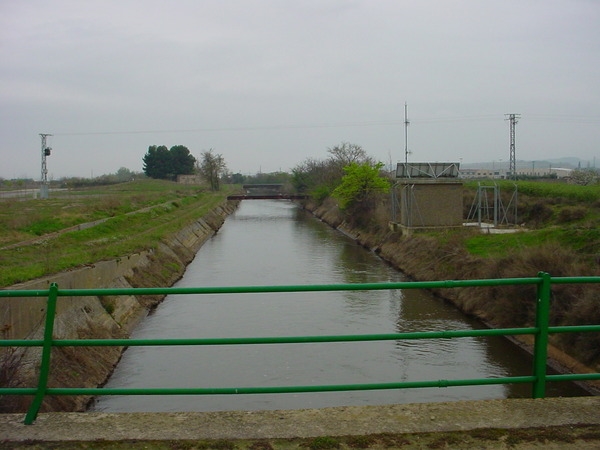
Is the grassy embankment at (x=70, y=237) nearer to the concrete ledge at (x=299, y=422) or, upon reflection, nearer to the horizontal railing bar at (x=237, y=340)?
the horizontal railing bar at (x=237, y=340)

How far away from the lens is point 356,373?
14.0m

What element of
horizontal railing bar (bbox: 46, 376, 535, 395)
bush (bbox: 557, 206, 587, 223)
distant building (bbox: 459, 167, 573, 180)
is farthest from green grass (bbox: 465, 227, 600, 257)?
distant building (bbox: 459, 167, 573, 180)

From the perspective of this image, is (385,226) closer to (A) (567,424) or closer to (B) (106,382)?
(B) (106,382)

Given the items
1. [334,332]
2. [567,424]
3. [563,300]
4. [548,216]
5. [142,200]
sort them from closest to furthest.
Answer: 1. [567,424]
2. [563,300]
3. [334,332]
4. [548,216]
5. [142,200]

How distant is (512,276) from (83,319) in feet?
38.6

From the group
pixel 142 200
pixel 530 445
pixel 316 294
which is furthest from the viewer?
pixel 142 200

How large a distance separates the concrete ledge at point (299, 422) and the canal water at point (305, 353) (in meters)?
7.95

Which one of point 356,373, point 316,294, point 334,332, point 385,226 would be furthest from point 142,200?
point 356,373

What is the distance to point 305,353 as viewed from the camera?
1530cm

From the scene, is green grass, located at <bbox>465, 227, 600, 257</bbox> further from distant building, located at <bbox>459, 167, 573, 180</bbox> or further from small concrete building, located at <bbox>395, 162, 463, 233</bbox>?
distant building, located at <bbox>459, 167, 573, 180</bbox>

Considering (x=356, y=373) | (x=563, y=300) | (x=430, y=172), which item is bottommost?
(x=356, y=373)

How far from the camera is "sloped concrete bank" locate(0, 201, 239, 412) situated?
1065cm

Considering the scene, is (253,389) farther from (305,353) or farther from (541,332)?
(305,353)

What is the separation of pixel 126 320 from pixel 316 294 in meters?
7.31
